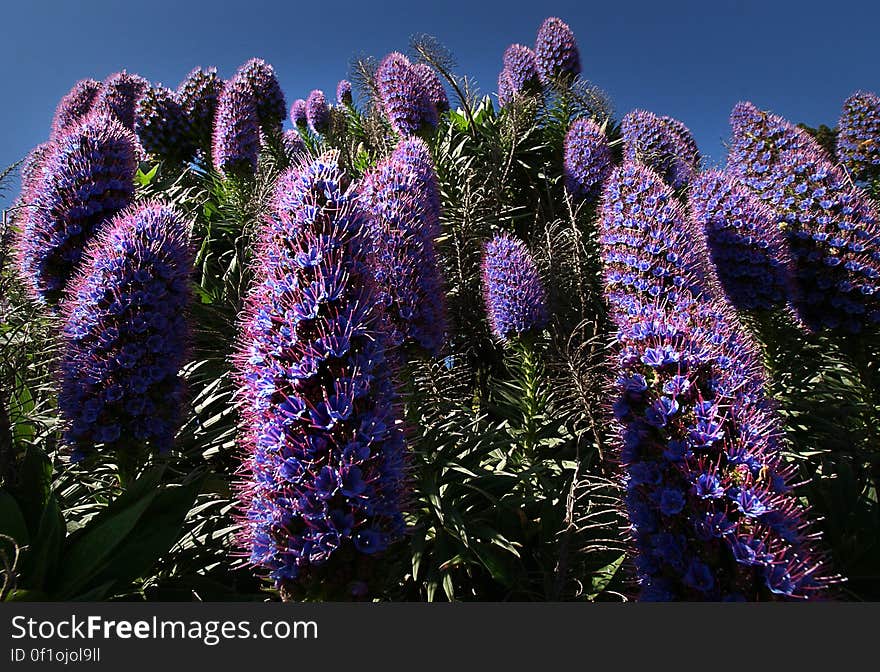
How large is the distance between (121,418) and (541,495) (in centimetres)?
205

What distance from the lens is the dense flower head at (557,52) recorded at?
673 centimetres

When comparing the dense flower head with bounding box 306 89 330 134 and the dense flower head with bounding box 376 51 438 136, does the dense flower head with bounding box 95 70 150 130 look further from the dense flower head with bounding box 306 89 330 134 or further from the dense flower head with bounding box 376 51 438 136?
the dense flower head with bounding box 306 89 330 134

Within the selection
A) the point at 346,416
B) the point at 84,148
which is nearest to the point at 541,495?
the point at 346,416

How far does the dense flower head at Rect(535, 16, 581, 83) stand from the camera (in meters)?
6.73

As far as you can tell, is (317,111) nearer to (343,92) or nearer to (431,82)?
(343,92)

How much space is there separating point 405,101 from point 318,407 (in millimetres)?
3843

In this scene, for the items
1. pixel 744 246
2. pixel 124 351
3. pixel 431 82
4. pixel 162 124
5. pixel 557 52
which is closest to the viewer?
pixel 124 351

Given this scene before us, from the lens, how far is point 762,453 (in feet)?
4.75

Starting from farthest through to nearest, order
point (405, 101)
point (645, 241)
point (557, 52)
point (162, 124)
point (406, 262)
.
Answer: point (557, 52) < point (162, 124) < point (405, 101) < point (645, 241) < point (406, 262)

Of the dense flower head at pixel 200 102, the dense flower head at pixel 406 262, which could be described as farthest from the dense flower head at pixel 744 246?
the dense flower head at pixel 200 102

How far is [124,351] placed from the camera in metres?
2.15

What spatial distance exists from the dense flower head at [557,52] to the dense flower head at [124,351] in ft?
19.8

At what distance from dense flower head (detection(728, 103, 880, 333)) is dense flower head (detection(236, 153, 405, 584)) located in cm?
315

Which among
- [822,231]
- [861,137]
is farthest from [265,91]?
[861,137]
